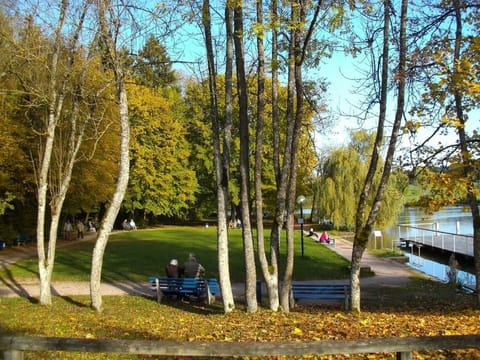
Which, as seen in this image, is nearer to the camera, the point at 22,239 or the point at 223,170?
the point at 223,170

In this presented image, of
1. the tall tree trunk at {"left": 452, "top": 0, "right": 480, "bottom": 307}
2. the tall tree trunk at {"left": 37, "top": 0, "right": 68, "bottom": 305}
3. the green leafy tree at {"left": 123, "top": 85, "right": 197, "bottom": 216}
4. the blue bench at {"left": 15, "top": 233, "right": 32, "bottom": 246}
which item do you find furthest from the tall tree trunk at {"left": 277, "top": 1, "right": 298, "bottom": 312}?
the green leafy tree at {"left": 123, "top": 85, "right": 197, "bottom": 216}

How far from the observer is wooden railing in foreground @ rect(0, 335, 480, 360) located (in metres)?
3.41

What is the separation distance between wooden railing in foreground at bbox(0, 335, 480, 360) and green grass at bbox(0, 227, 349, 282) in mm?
15112

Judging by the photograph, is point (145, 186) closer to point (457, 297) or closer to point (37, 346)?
point (457, 297)

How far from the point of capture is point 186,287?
14258 mm

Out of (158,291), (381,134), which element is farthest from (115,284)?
(381,134)

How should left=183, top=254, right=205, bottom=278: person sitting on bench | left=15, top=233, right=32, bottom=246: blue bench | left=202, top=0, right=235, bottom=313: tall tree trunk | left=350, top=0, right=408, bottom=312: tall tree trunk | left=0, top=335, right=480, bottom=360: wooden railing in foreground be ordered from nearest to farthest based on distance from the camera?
left=0, top=335, right=480, bottom=360: wooden railing in foreground < left=350, top=0, right=408, bottom=312: tall tree trunk < left=202, top=0, right=235, bottom=313: tall tree trunk < left=183, top=254, right=205, bottom=278: person sitting on bench < left=15, top=233, right=32, bottom=246: blue bench

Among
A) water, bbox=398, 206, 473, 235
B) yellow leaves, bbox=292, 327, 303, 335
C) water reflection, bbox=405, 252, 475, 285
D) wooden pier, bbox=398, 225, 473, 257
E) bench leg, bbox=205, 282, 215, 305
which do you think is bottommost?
water reflection, bbox=405, 252, 475, 285

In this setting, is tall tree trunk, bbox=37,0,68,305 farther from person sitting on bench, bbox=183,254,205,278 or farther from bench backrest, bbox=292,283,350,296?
bench backrest, bbox=292,283,350,296

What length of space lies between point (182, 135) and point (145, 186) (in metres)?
6.21

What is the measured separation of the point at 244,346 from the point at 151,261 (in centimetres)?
2038

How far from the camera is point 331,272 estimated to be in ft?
68.7

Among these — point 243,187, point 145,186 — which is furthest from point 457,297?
point 145,186

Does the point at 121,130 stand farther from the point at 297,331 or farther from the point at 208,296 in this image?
the point at 297,331
